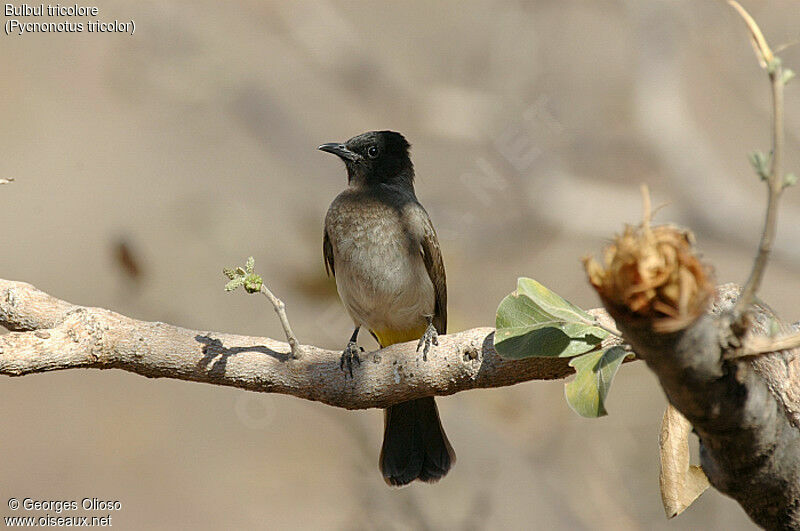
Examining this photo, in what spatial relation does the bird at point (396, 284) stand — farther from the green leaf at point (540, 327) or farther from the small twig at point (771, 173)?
the small twig at point (771, 173)

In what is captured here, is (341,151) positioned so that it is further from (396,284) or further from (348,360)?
(348,360)

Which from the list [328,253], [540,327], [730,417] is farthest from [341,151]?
[730,417]

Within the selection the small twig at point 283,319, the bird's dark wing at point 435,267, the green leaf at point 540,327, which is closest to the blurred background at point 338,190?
the bird's dark wing at point 435,267

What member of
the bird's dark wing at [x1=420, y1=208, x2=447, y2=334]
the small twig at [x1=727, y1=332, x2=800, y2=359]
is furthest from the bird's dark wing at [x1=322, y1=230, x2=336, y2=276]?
the small twig at [x1=727, y1=332, x2=800, y2=359]

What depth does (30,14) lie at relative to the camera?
6875 mm

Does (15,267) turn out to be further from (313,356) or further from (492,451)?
(313,356)

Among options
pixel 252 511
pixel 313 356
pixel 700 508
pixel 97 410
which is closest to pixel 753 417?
pixel 313 356

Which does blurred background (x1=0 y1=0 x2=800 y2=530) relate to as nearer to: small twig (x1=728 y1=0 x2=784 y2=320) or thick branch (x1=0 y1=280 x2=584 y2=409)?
thick branch (x1=0 y1=280 x2=584 y2=409)

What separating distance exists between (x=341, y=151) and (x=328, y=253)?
56cm

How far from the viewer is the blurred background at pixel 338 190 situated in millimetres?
5008

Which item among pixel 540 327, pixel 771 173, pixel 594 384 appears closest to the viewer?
pixel 771 173

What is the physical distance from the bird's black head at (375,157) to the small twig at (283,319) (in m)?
2.07

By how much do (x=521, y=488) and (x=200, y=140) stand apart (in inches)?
218

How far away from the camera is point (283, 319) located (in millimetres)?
2557
